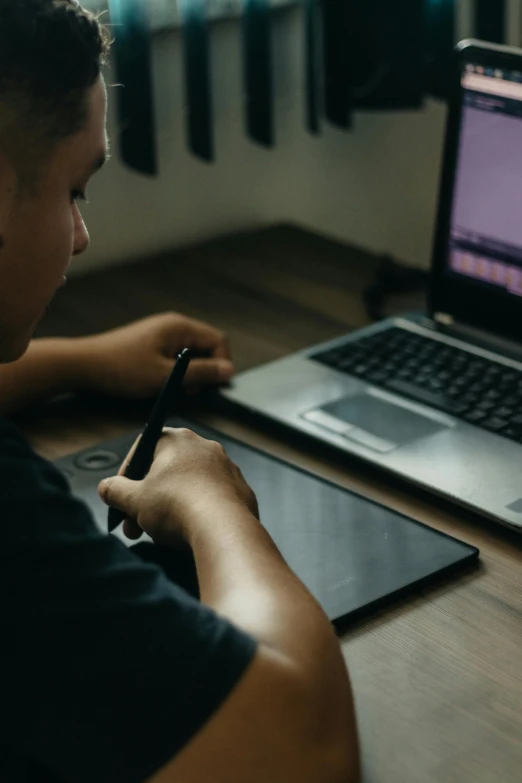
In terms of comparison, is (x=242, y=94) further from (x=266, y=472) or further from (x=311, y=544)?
(x=311, y=544)

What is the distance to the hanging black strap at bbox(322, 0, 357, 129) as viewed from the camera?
1733 mm

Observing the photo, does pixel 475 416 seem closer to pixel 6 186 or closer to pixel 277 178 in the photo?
pixel 6 186

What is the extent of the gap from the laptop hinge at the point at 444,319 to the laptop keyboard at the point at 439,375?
6cm

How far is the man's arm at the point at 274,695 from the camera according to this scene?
66cm

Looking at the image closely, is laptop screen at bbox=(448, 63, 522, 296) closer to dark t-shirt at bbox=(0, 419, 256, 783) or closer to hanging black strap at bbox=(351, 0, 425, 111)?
hanging black strap at bbox=(351, 0, 425, 111)

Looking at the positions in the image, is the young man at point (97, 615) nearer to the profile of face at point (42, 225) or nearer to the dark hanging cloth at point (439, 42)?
the profile of face at point (42, 225)

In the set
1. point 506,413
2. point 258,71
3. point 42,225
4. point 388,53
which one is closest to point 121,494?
point 42,225

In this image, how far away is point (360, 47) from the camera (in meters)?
1.75

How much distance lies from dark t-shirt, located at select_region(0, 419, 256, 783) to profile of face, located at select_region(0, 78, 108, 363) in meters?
0.17

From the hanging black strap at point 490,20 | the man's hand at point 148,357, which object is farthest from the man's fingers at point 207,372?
the hanging black strap at point 490,20

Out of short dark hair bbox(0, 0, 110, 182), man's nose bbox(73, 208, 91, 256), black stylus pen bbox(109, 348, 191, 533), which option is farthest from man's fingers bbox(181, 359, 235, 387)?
short dark hair bbox(0, 0, 110, 182)

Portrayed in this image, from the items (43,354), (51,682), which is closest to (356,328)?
(43,354)

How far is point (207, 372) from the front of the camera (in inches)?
48.1

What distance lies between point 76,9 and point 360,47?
1.03m
